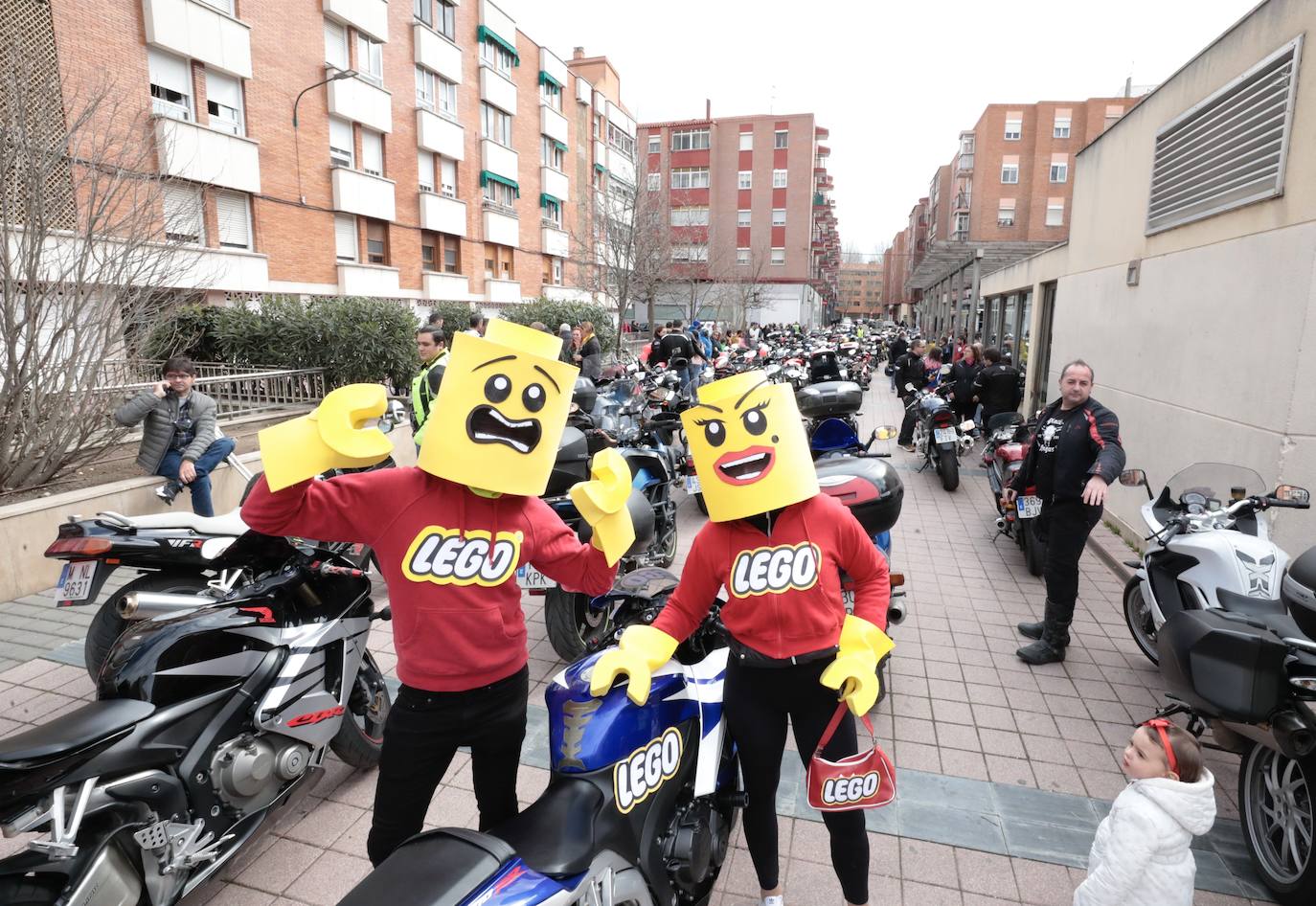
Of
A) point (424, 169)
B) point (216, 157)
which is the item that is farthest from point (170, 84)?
point (424, 169)

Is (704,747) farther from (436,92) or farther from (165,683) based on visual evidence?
(436,92)

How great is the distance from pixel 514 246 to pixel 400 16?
906 centimetres

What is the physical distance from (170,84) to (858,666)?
20.0 m

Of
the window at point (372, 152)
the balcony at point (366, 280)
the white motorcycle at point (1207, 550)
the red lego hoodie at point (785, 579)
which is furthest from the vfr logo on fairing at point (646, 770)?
the window at point (372, 152)

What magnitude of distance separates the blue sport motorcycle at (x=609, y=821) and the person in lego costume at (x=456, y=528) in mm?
278

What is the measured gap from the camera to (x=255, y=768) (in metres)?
2.69

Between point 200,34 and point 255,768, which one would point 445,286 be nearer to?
point 200,34

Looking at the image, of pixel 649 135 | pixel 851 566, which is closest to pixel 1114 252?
pixel 851 566

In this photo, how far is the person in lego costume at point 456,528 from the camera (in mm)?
2146

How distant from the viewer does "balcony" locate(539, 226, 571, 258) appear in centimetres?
3316

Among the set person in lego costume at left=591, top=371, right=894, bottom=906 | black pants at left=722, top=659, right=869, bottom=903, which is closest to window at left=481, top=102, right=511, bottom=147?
person in lego costume at left=591, top=371, right=894, bottom=906

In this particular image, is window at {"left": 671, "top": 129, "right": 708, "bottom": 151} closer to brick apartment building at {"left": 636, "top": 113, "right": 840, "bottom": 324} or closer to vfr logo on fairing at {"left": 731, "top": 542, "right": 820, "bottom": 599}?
brick apartment building at {"left": 636, "top": 113, "right": 840, "bottom": 324}

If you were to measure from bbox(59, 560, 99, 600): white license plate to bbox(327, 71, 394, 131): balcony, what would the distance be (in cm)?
2055

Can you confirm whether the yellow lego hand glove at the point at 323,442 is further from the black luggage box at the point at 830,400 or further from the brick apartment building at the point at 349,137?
the brick apartment building at the point at 349,137
